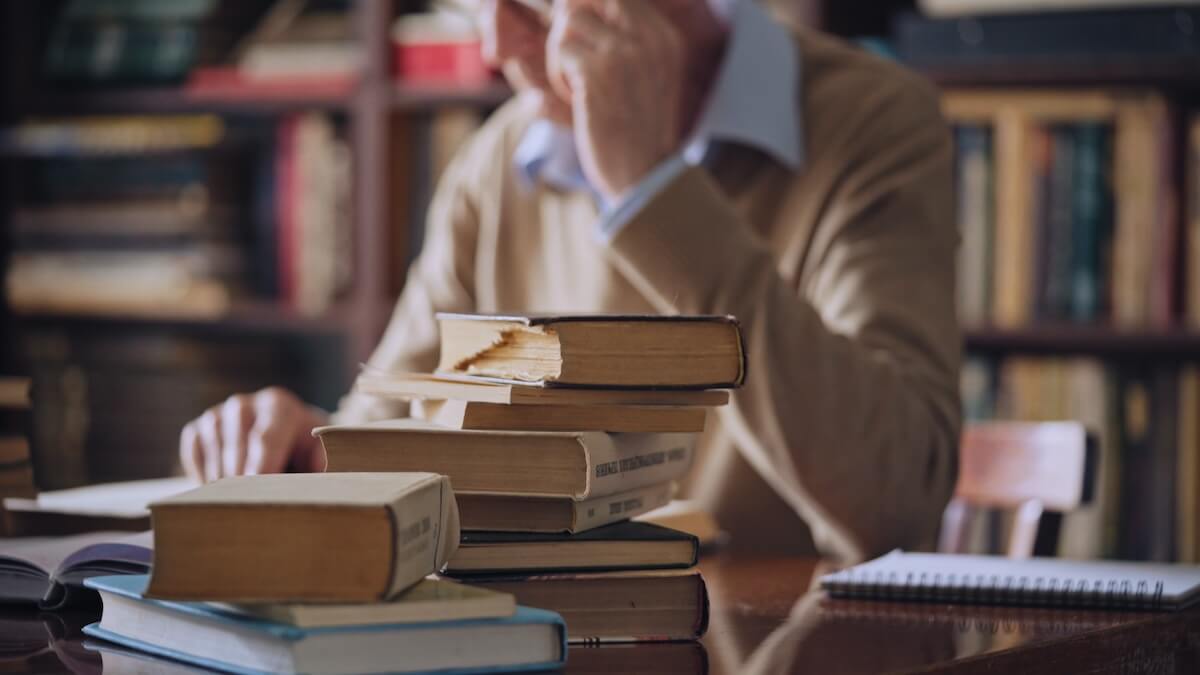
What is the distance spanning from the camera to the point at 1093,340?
6.93 feet

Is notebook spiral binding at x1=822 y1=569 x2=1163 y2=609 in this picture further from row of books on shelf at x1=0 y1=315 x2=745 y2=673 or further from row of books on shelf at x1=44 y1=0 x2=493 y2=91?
row of books on shelf at x1=44 y1=0 x2=493 y2=91

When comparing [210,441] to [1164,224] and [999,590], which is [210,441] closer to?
[999,590]

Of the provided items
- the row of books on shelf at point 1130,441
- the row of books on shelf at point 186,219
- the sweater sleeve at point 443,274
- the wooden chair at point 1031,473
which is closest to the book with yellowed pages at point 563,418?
the wooden chair at point 1031,473

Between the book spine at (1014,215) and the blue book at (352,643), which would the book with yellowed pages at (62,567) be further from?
the book spine at (1014,215)

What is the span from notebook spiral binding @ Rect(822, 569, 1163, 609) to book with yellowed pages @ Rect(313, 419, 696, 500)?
228mm

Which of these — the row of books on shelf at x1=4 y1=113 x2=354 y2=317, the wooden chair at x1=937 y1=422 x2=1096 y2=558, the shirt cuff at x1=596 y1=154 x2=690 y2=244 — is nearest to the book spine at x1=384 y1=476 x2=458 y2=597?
the shirt cuff at x1=596 y1=154 x2=690 y2=244

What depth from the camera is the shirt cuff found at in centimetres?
112

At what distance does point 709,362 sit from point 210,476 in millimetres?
550

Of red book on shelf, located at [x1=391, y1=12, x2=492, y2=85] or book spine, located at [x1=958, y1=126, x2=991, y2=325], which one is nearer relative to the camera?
book spine, located at [x1=958, y1=126, x2=991, y2=325]

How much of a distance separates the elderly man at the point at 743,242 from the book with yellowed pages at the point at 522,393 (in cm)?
33

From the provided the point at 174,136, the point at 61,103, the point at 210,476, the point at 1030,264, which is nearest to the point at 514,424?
the point at 210,476

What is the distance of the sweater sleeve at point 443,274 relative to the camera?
1.63 metres

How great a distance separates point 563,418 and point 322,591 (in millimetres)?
181

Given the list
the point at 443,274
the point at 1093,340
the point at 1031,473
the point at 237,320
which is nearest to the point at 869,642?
the point at 1031,473
